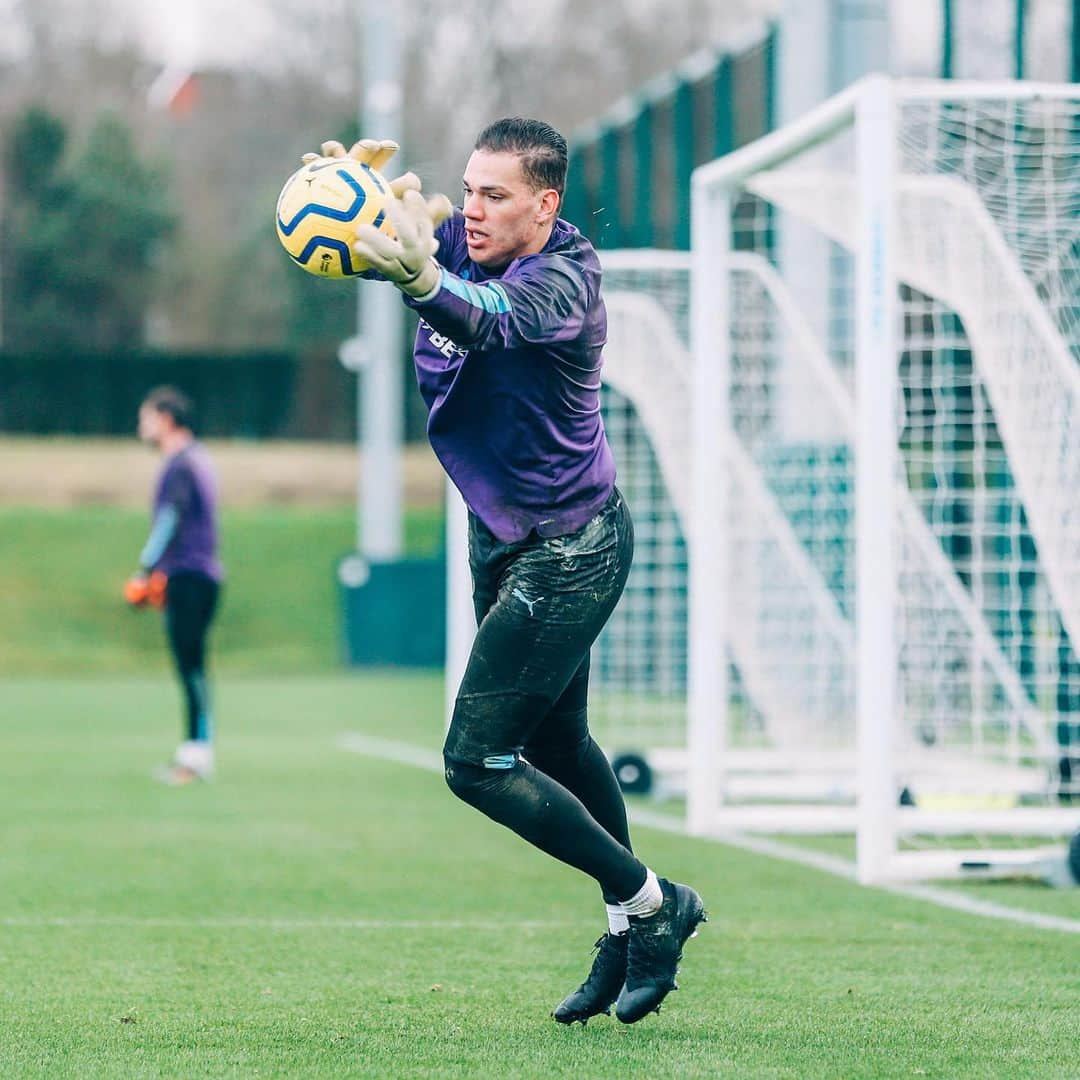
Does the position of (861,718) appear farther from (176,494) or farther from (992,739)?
(176,494)

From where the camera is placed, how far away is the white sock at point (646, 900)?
Answer: 5.10 m

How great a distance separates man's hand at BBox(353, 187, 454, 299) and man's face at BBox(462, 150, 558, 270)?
18.0 inches

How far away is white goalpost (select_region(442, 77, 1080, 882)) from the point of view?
7504mm

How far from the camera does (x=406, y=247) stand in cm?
427

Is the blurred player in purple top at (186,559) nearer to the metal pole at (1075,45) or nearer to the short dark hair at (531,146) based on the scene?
the metal pole at (1075,45)

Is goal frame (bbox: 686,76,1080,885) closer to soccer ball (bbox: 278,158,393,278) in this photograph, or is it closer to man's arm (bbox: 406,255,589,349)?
man's arm (bbox: 406,255,589,349)

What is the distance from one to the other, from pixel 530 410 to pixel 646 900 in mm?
1280

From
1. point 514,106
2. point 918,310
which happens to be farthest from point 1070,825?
point 514,106

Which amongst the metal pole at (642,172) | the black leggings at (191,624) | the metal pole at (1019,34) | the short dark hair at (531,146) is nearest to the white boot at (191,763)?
the black leggings at (191,624)

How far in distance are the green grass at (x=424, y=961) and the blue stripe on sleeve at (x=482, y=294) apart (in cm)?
175

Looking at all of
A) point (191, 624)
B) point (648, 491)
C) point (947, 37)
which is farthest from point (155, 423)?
point (947, 37)

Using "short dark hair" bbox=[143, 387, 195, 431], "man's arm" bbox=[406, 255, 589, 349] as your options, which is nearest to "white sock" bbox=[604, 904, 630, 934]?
"man's arm" bbox=[406, 255, 589, 349]

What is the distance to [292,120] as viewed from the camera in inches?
1665

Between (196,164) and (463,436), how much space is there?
42141 millimetres
